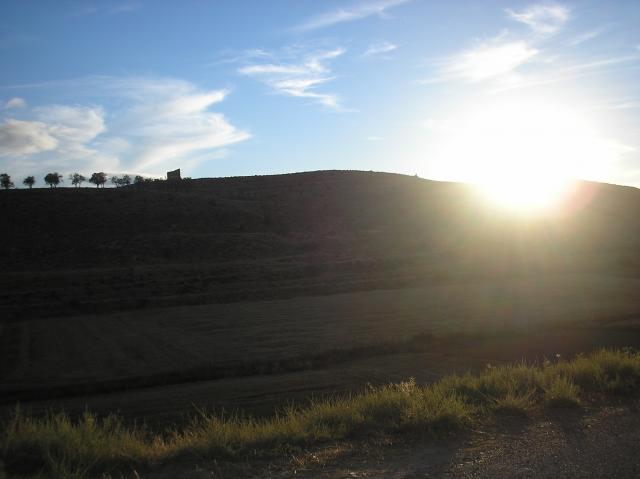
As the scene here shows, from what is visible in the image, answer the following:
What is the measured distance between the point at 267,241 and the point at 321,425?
62731 mm

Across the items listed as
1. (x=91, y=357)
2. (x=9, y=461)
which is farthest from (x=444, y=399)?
(x=91, y=357)

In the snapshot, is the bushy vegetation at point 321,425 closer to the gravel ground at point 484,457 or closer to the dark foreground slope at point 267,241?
the gravel ground at point 484,457

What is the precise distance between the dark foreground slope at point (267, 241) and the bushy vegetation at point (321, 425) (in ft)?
106

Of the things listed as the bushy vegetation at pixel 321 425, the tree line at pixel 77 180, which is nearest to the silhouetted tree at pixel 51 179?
the tree line at pixel 77 180

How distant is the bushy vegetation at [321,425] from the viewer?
7914 mm

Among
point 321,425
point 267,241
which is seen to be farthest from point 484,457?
point 267,241

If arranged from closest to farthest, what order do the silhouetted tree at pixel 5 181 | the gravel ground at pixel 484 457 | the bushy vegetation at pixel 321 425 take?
the gravel ground at pixel 484 457 < the bushy vegetation at pixel 321 425 < the silhouetted tree at pixel 5 181

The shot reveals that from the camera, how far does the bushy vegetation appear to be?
26.0 ft

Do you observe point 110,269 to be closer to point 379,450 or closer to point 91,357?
point 91,357

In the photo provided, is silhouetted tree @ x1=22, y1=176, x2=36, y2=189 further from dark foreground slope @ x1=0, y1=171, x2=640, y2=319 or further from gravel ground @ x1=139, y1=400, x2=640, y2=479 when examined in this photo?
gravel ground @ x1=139, y1=400, x2=640, y2=479

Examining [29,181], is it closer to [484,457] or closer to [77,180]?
[77,180]

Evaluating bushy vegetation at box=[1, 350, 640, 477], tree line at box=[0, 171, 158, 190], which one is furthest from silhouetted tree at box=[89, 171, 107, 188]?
bushy vegetation at box=[1, 350, 640, 477]

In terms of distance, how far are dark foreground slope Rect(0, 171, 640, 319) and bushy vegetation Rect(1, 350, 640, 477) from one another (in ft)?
106

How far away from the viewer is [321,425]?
367 inches
